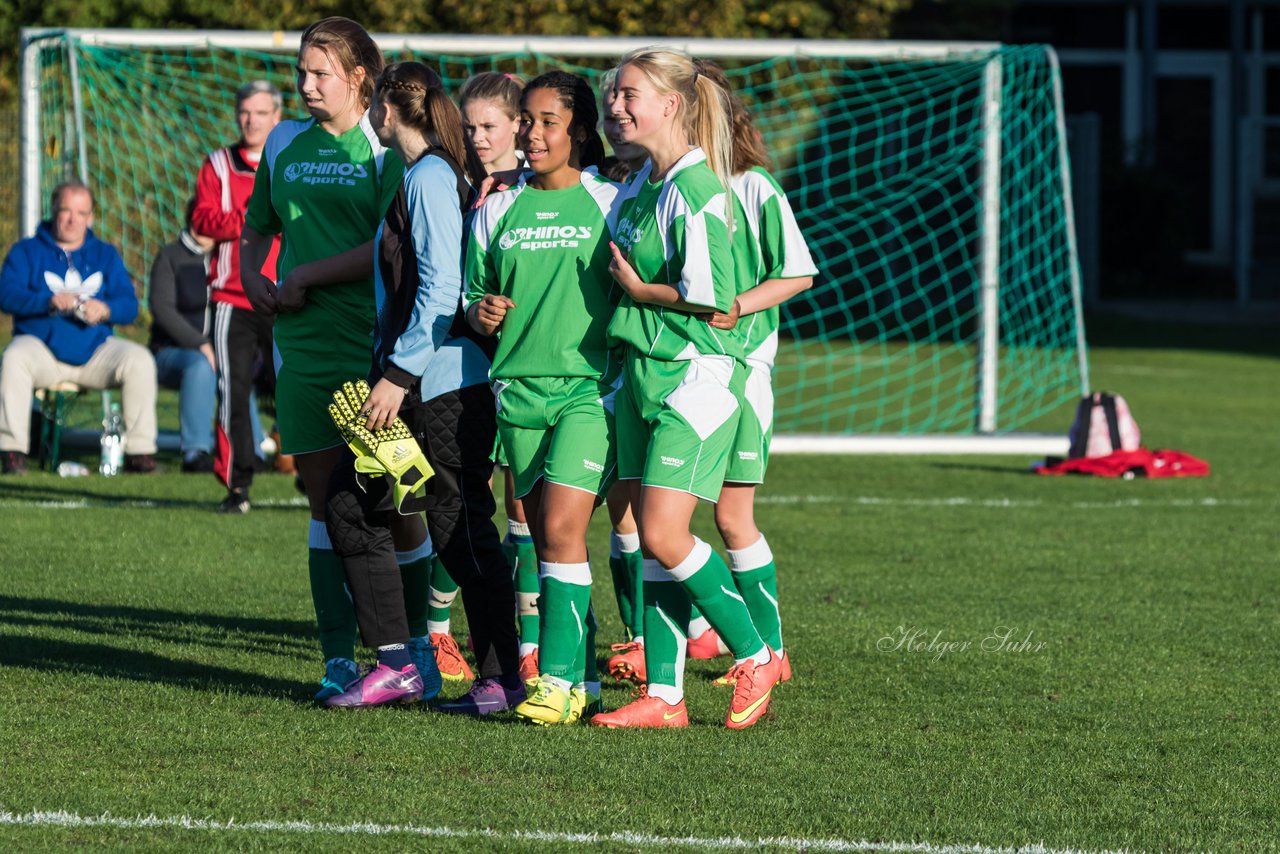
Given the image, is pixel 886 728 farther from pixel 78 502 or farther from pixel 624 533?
pixel 78 502

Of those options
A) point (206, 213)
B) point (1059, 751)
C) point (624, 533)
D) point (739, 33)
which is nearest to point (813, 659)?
point (624, 533)

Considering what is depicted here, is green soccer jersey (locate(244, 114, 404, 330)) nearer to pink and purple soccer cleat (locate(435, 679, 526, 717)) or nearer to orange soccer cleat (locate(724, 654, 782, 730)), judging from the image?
pink and purple soccer cleat (locate(435, 679, 526, 717))

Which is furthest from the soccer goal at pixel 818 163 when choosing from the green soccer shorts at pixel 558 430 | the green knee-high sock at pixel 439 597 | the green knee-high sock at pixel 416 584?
the green soccer shorts at pixel 558 430

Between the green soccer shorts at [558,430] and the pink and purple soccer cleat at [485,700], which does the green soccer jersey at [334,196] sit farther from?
the pink and purple soccer cleat at [485,700]

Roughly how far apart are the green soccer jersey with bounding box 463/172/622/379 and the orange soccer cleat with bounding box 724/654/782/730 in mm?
900

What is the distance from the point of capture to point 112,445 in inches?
420

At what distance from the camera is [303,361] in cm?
509

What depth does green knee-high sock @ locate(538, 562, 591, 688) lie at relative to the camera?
4.82 metres

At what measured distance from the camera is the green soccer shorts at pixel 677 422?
4676 millimetres

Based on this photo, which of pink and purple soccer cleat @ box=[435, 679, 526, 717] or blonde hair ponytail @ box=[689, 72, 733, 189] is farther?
pink and purple soccer cleat @ box=[435, 679, 526, 717]

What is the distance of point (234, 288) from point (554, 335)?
188 inches

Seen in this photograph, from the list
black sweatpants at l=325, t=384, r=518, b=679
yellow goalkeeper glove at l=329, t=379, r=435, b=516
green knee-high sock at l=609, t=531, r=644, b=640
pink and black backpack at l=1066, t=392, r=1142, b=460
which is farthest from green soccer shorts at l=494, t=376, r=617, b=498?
pink and black backpack at l=1066, t=392, r=1142, b=460

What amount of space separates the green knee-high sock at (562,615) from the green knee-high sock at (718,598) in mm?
235

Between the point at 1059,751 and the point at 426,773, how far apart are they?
1.65m
